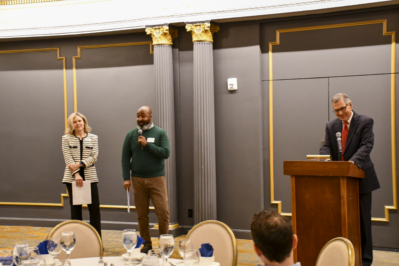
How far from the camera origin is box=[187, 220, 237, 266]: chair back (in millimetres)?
2443

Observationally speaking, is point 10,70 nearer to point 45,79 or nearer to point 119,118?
point 45,79

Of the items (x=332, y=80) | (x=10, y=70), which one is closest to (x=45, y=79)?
(x=10, y=70)

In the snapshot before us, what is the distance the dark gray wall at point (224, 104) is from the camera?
15.9 feet

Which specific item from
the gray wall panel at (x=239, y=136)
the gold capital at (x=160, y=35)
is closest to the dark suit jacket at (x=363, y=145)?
the gray wall panel at (x=239, y=136)

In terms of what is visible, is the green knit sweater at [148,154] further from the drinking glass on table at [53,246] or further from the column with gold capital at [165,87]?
the drinking glass on table at [53,246]

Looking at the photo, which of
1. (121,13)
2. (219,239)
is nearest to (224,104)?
(121,13)

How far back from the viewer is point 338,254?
1.96 m

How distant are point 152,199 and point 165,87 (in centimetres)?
160

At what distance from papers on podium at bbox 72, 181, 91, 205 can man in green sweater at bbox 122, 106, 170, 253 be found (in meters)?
0.41

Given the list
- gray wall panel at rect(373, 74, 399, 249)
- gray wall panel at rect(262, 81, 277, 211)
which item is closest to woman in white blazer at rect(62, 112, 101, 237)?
gray wall panel at rect(262, 81, 277, 211)

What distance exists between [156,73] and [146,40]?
0.64 metres

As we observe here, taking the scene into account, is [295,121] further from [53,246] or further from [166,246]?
[53,246]

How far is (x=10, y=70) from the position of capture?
620 centimetres

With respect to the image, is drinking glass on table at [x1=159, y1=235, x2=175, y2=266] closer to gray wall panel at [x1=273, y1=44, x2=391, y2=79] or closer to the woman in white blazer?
the woman in white blazer
